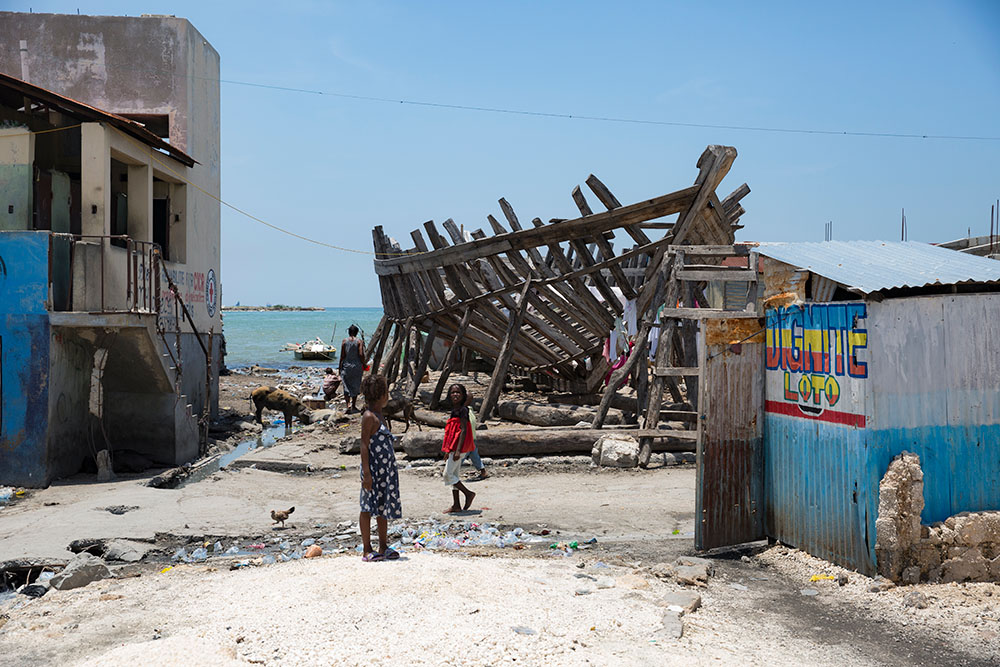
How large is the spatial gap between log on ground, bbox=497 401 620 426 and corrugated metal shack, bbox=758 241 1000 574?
21.3ft

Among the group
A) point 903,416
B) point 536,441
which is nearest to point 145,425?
point 536,441

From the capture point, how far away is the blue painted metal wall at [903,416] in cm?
607

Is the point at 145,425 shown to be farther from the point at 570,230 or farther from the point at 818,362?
the point at 818,362

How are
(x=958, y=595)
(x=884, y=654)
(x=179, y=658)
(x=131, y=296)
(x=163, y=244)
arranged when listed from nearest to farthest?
(x=179, y=658), (x=884, y=654), (x=958, y=595), (x=131, y=296), (x=163, y=244)

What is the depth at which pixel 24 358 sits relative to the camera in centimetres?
1088

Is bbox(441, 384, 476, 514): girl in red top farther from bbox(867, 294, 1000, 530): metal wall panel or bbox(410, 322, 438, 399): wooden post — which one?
bbox(410, 322, 438, 399): wooden post

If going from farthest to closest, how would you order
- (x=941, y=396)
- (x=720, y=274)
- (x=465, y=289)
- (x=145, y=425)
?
(x=465, y=289) < (x=145, y=425) < (x=720, y=274) < (x=941, y=396)

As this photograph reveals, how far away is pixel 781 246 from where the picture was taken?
7281mm

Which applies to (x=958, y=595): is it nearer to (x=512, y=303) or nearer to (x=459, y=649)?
(x=459, y=649)

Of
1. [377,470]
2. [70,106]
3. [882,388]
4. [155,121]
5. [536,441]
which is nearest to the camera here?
[882,388]

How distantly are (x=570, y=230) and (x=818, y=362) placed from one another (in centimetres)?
705

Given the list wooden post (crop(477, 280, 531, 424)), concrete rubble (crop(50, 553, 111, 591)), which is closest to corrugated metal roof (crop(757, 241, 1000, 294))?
concrete rubble (crop(50, 553, 111, 591))

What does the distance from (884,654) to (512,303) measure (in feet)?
33.6

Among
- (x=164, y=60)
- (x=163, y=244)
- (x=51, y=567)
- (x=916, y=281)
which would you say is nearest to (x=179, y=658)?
(x=51, y=567)
